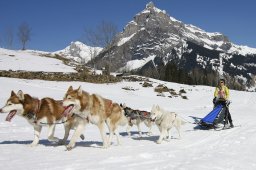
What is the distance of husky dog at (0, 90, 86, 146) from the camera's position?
26.3 ft

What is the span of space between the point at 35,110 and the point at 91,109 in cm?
134

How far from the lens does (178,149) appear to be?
9.03m

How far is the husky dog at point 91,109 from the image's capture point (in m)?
7.87

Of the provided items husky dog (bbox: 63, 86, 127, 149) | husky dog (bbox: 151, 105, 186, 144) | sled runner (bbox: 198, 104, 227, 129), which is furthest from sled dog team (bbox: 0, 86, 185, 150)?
sled runner (bbox: 198, 104, 227, 129)

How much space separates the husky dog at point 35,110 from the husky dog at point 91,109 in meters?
0.68

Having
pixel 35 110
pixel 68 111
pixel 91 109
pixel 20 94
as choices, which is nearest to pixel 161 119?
pixel 91 109

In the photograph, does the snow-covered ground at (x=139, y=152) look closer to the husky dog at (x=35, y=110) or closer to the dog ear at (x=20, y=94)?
the husky dog at (x=35, y=110)

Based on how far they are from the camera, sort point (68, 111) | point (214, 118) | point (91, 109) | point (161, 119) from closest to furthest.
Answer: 1. point (68, 111)
2. point (91, 109)
3. point (161, 119)
4. point (214, 118)

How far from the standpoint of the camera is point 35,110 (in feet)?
26.9

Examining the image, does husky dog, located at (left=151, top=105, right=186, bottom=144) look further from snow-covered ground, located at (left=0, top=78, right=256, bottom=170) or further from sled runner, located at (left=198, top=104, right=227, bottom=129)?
sled runner, located at (left=198, top=104, right=227, bottom=129)

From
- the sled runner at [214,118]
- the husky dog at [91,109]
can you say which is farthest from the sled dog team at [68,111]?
the sled runner at [214,118]

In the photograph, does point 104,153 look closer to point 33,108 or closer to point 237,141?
point 33,108

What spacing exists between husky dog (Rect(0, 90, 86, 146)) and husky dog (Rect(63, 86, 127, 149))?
0.68 metres

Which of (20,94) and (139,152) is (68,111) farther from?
(139,152)
